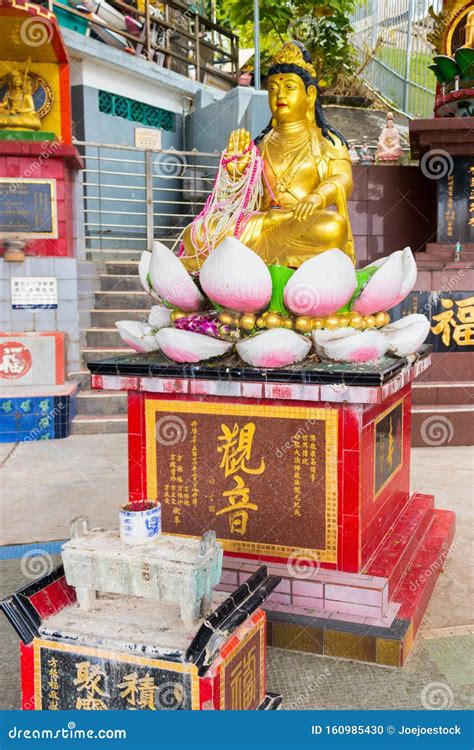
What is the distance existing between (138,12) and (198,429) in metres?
10.4

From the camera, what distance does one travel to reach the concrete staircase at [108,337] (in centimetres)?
733

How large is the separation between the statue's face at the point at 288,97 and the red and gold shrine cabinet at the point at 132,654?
257 cm

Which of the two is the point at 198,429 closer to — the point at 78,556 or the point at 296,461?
the point at 296,461

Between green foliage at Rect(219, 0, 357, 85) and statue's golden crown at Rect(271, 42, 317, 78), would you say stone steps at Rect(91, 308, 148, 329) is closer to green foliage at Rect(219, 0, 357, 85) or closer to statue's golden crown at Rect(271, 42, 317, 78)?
statue's golden crown at Rect(271, 42, 317, 78)

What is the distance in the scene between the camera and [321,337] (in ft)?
10.4

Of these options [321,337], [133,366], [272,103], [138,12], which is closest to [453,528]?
[321,337]
